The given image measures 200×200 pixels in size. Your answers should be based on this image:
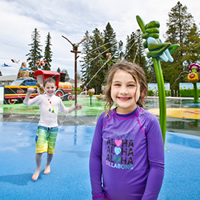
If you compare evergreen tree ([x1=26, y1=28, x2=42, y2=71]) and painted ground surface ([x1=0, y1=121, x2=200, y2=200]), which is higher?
evergreen tree ([x1=26, y1=28, x2=42, y2=71])

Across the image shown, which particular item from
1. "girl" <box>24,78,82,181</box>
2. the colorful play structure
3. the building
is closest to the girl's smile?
"girl" <box>24,78,82,181</box>

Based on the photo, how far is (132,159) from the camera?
4.08 feet

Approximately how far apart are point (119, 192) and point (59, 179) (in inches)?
61.4

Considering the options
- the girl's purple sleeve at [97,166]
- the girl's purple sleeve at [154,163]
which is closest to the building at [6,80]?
the girl's purple sleeve at [97,166]

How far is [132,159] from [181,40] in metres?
35.5

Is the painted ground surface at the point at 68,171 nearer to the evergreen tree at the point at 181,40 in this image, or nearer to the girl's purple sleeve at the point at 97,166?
the girl's purple sleeve at the point at 97,166

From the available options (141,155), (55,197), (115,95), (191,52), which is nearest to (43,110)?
(55,197)

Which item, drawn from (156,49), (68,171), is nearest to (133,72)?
(68,171)

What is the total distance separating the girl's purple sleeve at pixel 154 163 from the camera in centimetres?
117

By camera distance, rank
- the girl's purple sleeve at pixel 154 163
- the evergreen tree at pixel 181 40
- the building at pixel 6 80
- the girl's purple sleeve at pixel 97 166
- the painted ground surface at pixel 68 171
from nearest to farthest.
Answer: the girl's purple sleeve at pixel 154 163
the girl's purple sleeve at pixel 97 166
the painted ground surface at pixel 68 171
the evergreen tree at pixel 181 40
the building at pixel 6 80

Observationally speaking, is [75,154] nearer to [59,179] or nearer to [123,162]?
[59,179]

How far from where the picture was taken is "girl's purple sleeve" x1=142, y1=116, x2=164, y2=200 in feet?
3.83

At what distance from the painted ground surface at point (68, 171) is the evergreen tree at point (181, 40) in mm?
28403

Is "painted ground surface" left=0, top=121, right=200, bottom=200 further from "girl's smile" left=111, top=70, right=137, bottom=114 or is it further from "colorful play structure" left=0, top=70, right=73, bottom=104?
"colorful play structure" left=0, top=70, right=73, bottom=104
